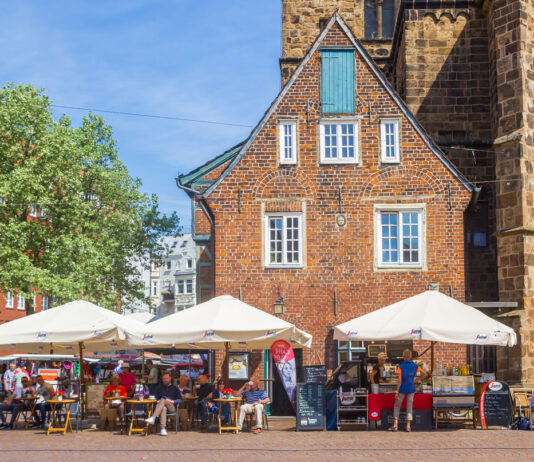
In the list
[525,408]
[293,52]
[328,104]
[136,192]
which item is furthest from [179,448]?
[136,192]

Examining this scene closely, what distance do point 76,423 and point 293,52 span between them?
2143 cm

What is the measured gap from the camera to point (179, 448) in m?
15.0

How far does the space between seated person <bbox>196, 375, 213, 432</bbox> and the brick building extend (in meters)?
5.01

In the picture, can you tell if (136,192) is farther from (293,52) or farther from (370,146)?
(370,146)

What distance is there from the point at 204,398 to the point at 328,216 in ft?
26.0

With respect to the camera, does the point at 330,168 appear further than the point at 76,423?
Yes

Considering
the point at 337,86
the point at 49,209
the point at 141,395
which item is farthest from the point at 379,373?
the point at 49,209

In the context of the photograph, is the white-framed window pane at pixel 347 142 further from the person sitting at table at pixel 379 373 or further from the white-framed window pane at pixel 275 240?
the person sitting at table at pixel 379 373

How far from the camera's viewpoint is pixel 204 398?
19000 mm

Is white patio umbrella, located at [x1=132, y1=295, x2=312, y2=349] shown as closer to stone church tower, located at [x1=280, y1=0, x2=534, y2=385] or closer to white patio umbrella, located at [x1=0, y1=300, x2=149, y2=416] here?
white patio umbrella, located at [x1=0, y1=300, x2=149, y2=416]

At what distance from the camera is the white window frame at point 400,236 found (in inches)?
974

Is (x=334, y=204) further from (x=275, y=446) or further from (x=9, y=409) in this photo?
(x=275, y=446)

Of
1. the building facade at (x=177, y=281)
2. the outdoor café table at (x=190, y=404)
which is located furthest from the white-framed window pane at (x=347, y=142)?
the building facade at (x=177, y=281)

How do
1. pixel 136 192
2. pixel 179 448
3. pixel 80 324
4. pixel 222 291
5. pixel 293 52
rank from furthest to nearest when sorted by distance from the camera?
pixel 136 192
pixel 293 52
pixel 222 291
pixel 80 324
pixel 179 448
